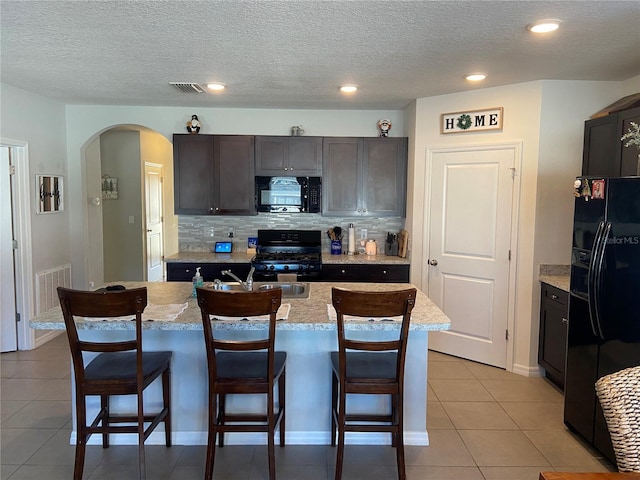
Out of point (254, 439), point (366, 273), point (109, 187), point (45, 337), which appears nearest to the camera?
point (254, 439)

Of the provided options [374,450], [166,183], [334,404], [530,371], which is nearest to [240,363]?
[334,404]

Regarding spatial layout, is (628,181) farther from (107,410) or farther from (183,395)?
(107,410)

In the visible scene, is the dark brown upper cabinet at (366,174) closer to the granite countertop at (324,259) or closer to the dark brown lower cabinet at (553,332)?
the granite countertop at (324,259)

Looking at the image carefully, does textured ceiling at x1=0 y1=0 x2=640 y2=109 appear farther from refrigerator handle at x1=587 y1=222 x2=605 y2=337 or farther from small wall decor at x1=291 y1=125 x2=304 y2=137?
refrigerator handle at x1=587 y1=222 x2=605 y2=337

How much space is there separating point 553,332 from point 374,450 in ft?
6.14

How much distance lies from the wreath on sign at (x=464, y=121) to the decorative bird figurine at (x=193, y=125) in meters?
2.82

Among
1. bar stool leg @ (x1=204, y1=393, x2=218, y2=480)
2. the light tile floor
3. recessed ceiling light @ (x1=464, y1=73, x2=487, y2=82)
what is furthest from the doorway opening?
bar stool leg @ (x1=204, y1=393, x2=218, y2=480)

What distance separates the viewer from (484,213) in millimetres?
4246

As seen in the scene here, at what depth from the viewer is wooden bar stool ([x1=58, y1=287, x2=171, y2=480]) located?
2229mm

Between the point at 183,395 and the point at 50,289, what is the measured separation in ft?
9.42

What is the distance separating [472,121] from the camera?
4270 millimetres

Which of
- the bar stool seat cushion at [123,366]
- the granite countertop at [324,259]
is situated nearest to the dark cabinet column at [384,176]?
the granite countertop at [324,259]

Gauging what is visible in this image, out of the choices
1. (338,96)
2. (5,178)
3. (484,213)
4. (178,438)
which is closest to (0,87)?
(5,178)

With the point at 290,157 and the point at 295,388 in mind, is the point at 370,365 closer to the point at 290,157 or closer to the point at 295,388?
the point at 295,388
